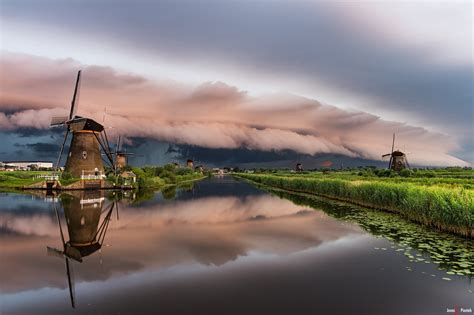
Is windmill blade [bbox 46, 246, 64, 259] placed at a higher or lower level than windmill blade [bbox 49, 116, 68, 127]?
lower

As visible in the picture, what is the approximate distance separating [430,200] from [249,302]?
13.7 meters

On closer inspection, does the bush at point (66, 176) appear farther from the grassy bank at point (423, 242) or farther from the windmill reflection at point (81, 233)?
the grassy bank at point (423, 242)

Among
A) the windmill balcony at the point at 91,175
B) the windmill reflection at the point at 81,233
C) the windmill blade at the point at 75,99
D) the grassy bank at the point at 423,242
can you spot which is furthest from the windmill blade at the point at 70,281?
the windmill blade at the point at 75,99

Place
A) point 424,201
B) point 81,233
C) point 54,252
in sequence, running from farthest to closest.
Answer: point 424,201 < point 81,233 < point 54,252

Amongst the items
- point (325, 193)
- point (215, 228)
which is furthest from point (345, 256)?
point (325, 193)

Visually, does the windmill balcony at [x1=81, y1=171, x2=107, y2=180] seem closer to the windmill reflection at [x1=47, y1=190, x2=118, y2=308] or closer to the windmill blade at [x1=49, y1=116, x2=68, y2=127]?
the windmill blade at [x1=49, y1=116, x2=68, y2=127]

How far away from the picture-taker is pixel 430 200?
56.0ft

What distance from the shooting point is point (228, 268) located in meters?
9.90

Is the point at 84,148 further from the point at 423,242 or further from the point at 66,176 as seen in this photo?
the point at 423,242

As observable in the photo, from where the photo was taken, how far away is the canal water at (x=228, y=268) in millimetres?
7180

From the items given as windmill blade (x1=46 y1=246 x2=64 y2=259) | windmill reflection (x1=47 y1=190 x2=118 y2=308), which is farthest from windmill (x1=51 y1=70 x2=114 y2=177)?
windmill blade (x1=46 y1=246 x2=64 y2=259)

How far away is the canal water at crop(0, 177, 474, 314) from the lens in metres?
7.18

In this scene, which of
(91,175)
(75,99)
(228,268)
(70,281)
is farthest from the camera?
(75,99)

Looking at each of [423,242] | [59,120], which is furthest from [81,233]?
[59,120]
